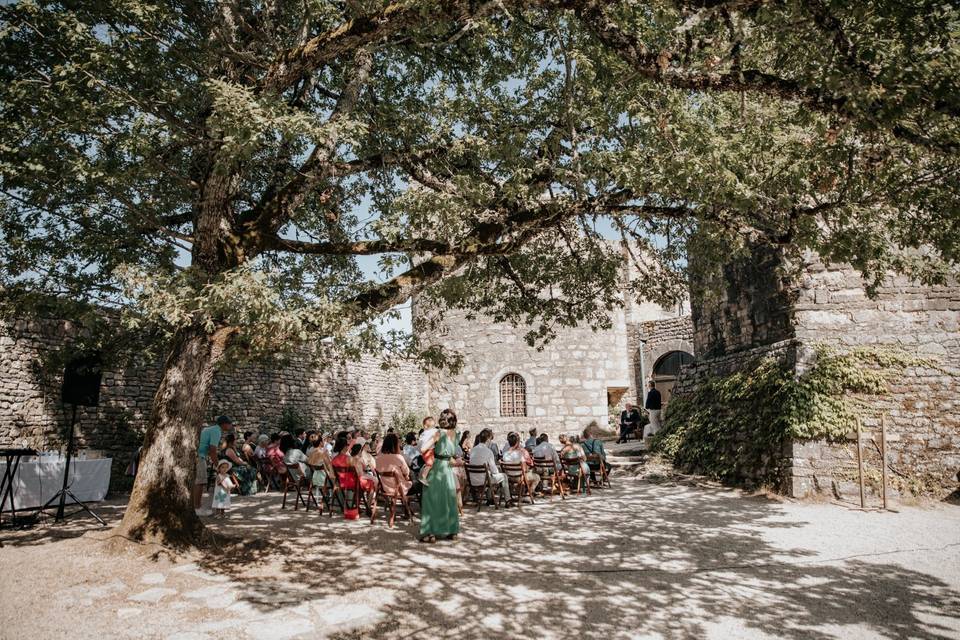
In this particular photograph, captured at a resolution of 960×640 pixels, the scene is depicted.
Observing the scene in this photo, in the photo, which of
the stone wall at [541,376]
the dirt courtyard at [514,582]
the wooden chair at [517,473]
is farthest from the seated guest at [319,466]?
the stone wall at [541,376]

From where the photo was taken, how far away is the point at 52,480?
778 cm

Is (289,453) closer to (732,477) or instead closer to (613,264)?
(613,264)

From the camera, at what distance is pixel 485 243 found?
6.16m

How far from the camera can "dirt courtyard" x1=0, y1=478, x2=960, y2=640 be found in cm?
382

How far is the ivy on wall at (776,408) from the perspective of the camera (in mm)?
8859

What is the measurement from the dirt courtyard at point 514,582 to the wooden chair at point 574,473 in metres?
2.49

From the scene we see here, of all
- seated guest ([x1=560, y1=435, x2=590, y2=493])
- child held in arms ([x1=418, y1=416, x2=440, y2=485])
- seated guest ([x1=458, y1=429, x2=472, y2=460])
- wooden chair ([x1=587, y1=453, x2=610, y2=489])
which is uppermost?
child held in arms ([x1=418, y1=416, x2=440, y2=485])

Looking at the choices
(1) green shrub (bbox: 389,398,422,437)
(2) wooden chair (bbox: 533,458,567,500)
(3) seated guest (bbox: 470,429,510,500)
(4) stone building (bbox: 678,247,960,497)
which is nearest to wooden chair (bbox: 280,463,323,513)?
(3) seated guest (bbox: 470,429,510,500)

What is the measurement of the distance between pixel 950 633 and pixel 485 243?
16.2ft

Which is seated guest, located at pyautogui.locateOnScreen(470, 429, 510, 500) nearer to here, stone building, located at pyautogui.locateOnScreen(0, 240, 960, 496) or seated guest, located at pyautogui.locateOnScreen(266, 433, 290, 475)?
stone building, located at pyautogui.locateOnScreen(0, 240, 960, 496)

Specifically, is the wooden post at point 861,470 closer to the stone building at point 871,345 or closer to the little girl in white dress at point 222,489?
the stone building at point 871,345

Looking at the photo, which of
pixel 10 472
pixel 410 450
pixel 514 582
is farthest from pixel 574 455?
pixel 10 472

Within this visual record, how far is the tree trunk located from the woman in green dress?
2.37 m

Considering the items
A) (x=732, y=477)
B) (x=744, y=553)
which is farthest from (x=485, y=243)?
(x=732, y=477)
